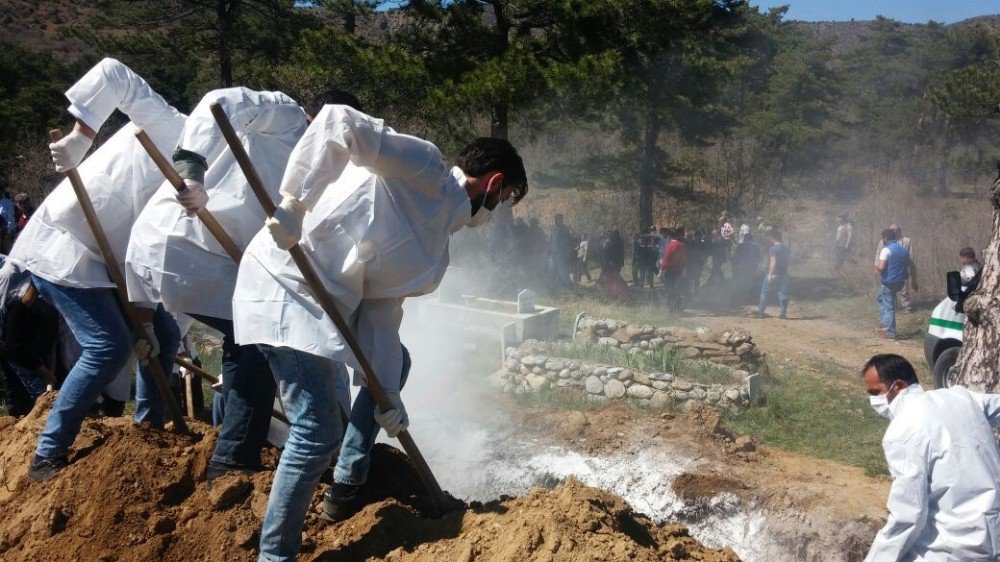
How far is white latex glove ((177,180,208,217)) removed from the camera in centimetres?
328

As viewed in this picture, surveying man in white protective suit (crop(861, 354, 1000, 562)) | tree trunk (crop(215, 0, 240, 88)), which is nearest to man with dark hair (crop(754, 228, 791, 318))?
man in white protective suit (crop(861, 354, 1000, 562))

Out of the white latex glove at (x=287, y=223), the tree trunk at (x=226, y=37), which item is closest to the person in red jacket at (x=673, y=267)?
the tree trunk at (x=226, y=37)

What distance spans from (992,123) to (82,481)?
125 ft

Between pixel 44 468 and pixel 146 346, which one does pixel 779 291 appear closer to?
pixel 146 346

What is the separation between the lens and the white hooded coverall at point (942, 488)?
11.3ft

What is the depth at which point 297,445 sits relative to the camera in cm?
299

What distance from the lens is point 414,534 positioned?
10.7 feet

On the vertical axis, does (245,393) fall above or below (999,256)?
below

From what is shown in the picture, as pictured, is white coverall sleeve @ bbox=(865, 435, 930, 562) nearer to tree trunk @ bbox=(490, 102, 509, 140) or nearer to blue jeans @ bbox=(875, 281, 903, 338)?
blue jeans @ bbox=(875, 281, 903, 338)

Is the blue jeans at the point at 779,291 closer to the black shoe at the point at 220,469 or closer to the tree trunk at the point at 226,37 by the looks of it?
the tree trunk at the point at 226,37

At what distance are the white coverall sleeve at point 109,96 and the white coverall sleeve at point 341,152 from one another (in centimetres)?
161

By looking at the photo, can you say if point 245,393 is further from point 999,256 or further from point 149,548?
point 999,256

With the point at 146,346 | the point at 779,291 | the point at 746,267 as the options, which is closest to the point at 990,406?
the point at 146,346

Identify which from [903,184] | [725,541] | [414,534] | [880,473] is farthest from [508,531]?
[903,184]
